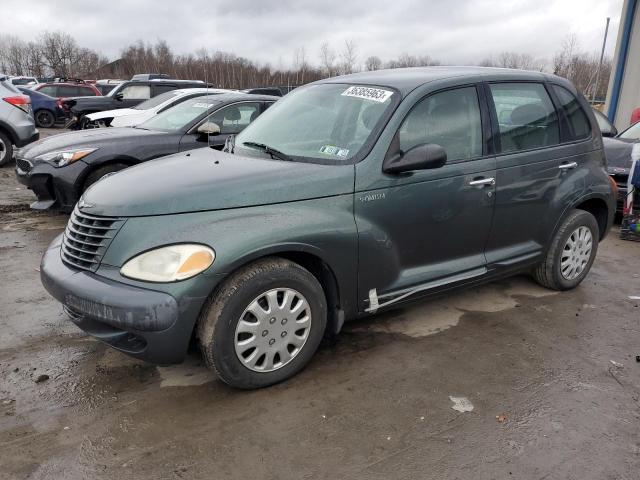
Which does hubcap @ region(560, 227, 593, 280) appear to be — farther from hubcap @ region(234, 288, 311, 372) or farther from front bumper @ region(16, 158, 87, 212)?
front bumper @ region(16, 158, 87, 212)

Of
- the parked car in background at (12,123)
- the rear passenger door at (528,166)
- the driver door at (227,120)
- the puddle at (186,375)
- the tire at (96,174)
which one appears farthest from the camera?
the parked car in background at (12,123)

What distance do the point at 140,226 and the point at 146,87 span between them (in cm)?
1250

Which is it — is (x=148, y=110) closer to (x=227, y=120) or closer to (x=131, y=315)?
(x=227, y=120)

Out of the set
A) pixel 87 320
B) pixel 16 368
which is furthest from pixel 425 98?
pixel 16 368

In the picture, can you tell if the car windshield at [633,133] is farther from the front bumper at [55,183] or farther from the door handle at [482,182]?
the front bumper at [55,183]

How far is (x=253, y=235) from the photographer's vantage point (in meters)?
2.74

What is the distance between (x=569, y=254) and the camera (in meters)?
4.50

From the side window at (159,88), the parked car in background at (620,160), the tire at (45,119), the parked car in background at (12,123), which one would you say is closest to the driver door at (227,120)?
the parked car in background at (620,160)

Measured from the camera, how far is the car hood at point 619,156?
686 cm

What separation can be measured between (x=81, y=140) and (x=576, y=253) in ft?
18.2

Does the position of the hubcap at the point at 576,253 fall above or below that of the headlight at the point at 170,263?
below

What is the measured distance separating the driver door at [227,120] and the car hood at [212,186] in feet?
11.2

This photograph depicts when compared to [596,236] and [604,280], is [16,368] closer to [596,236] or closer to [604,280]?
[596,236]

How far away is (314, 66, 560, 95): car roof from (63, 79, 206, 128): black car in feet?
35.1
